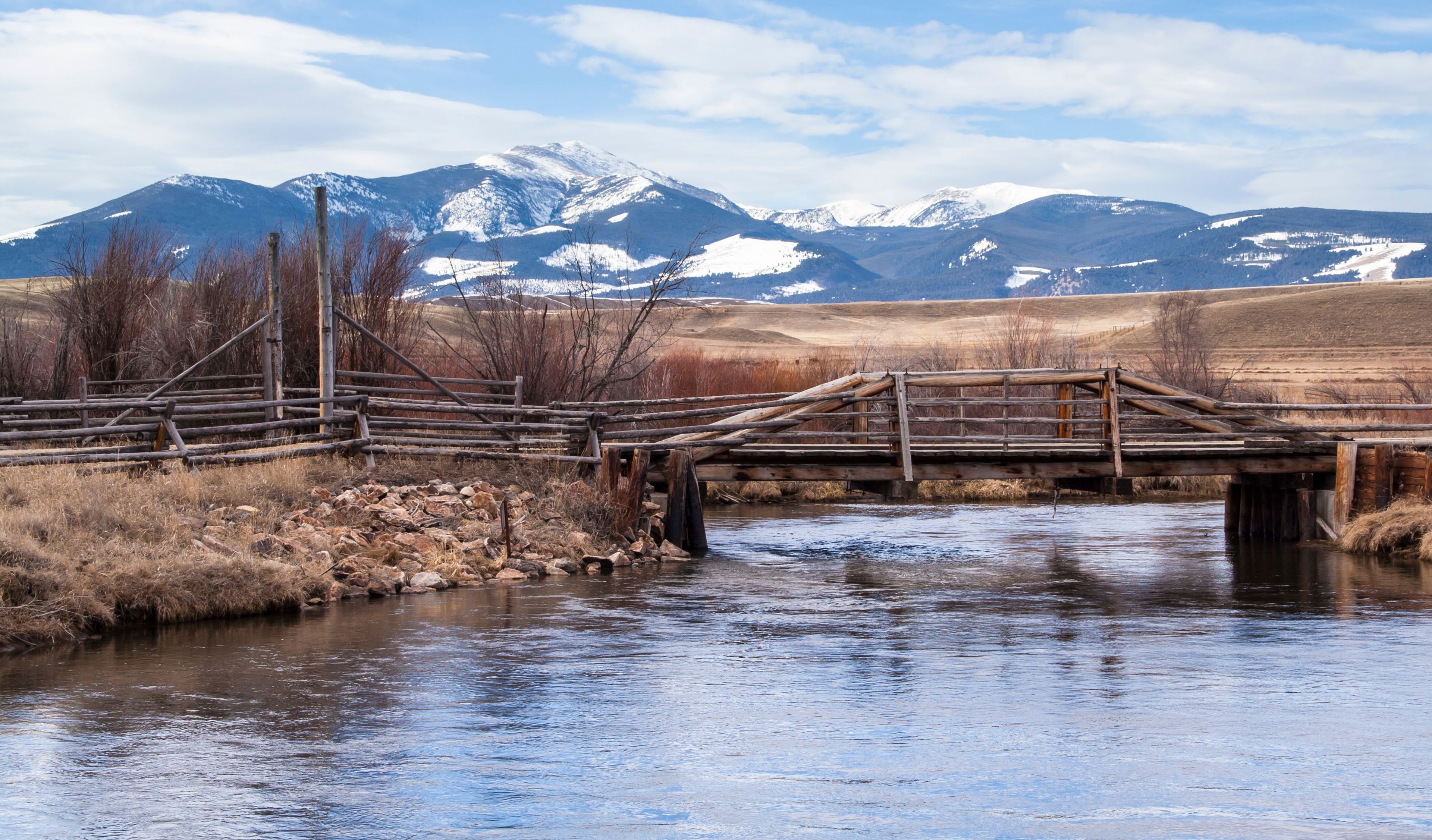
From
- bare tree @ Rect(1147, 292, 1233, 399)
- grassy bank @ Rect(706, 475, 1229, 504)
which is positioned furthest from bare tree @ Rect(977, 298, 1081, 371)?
grassy bank @ Rect(706, 475, 1229, 504)

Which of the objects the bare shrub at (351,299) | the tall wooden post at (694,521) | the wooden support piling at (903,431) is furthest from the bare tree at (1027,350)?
the tall wooden post at (694,521)

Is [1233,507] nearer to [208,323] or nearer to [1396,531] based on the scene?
[1396,531]

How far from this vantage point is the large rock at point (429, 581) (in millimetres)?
16406

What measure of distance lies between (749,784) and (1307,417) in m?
34.2

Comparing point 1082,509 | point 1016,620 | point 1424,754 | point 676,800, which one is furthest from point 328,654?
point 1082,509

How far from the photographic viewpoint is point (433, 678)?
464 inches

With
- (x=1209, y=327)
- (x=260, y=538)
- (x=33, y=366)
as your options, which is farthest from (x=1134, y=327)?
(x=260, y=538)

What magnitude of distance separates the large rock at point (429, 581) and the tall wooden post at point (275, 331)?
653cm

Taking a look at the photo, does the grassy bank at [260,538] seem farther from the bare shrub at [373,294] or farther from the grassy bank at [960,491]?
the grassy bank at [960,491]

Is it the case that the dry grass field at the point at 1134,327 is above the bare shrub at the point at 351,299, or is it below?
above

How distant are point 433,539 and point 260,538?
2.59 m

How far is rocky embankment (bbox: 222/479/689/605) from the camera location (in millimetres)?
15781

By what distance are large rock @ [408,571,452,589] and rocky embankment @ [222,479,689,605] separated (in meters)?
0.01

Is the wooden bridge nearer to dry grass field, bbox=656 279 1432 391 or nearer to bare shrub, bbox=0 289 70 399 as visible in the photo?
bare shrub, bbox=0 289 70 399
